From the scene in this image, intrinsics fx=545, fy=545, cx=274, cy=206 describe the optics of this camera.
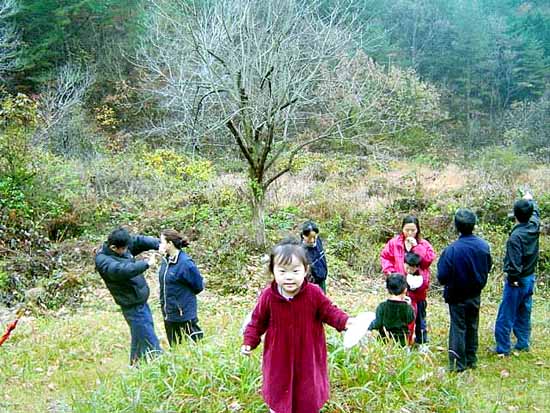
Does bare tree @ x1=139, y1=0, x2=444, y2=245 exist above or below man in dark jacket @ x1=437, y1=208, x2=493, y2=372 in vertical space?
above

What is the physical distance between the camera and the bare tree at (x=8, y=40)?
68.5 feet

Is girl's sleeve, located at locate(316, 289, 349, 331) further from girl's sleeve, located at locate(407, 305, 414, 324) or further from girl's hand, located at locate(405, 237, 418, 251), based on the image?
girl's hand, located at locate(405, 237, 418, 251)

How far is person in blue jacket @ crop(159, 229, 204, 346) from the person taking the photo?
194 inches

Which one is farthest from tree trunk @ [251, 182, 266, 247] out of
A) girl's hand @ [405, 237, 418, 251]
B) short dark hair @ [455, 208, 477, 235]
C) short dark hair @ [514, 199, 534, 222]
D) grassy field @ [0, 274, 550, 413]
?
short dark hair @ [455, 208, 477, 235]

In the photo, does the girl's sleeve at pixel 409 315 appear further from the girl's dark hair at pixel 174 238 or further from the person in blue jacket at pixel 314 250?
the girl's dark hair at pixel 174 238

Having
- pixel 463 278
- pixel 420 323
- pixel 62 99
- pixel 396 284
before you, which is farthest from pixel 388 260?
pixel 62 99

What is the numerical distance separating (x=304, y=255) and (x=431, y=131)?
26254 mm

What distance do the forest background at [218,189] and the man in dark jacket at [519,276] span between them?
29 centimetres

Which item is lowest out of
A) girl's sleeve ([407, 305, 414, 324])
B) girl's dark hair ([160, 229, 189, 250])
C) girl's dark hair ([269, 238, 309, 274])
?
girl's sleeve ([407, 305, 414, 324])

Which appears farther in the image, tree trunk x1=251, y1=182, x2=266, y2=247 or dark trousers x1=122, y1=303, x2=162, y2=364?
tree trunk x1=251, y1=182, x2=266, y2=247

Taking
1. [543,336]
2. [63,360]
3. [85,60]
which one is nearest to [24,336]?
[63,360]

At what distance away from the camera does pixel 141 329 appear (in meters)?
4.96

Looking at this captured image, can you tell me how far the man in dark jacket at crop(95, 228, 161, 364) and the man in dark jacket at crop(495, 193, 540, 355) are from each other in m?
3.43

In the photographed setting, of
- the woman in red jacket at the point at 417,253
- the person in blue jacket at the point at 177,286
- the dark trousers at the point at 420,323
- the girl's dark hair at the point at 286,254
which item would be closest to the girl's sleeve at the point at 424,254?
the woman in red jacket at the point at 417,253
